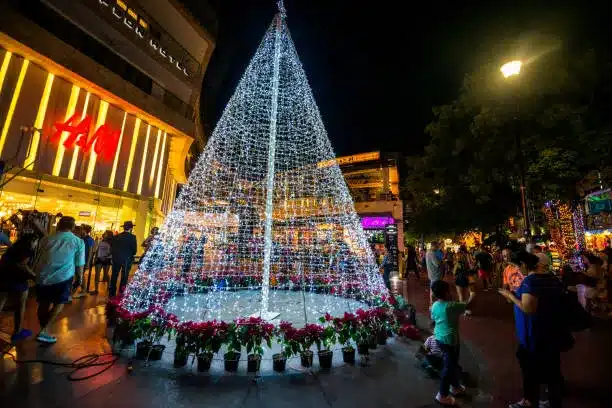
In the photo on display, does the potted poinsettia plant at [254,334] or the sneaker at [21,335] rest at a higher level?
the potted poinsettia plant at [254,334]

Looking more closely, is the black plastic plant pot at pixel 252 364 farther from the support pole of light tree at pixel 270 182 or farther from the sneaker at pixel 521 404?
the sneaker at pixel 521 404

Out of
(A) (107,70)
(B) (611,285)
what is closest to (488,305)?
(B) (611,285)

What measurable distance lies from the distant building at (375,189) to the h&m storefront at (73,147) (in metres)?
18.1

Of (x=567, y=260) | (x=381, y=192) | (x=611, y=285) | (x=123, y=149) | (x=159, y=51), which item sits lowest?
(x=611, y=285)

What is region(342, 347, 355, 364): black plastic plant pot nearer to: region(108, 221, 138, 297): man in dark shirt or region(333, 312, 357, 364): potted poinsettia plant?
region(333, 312, 357, 364): potted poinsettia plant

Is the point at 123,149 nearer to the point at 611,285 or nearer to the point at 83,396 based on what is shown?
the point at 83,396

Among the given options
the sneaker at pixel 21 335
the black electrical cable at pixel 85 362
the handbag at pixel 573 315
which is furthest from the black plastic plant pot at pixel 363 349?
the sneaker at pixel 21 335

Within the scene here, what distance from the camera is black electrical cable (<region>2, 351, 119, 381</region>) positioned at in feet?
11.0

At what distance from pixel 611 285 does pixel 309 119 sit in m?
8.19

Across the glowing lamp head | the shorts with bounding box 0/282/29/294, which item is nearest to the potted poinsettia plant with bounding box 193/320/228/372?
the shorts with bounding box 0/282/29/294

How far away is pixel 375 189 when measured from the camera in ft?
96.7

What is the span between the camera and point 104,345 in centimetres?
431

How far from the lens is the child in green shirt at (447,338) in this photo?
2982 millimetres

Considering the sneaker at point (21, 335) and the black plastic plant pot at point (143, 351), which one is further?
the sneaker at point (21, 335)
